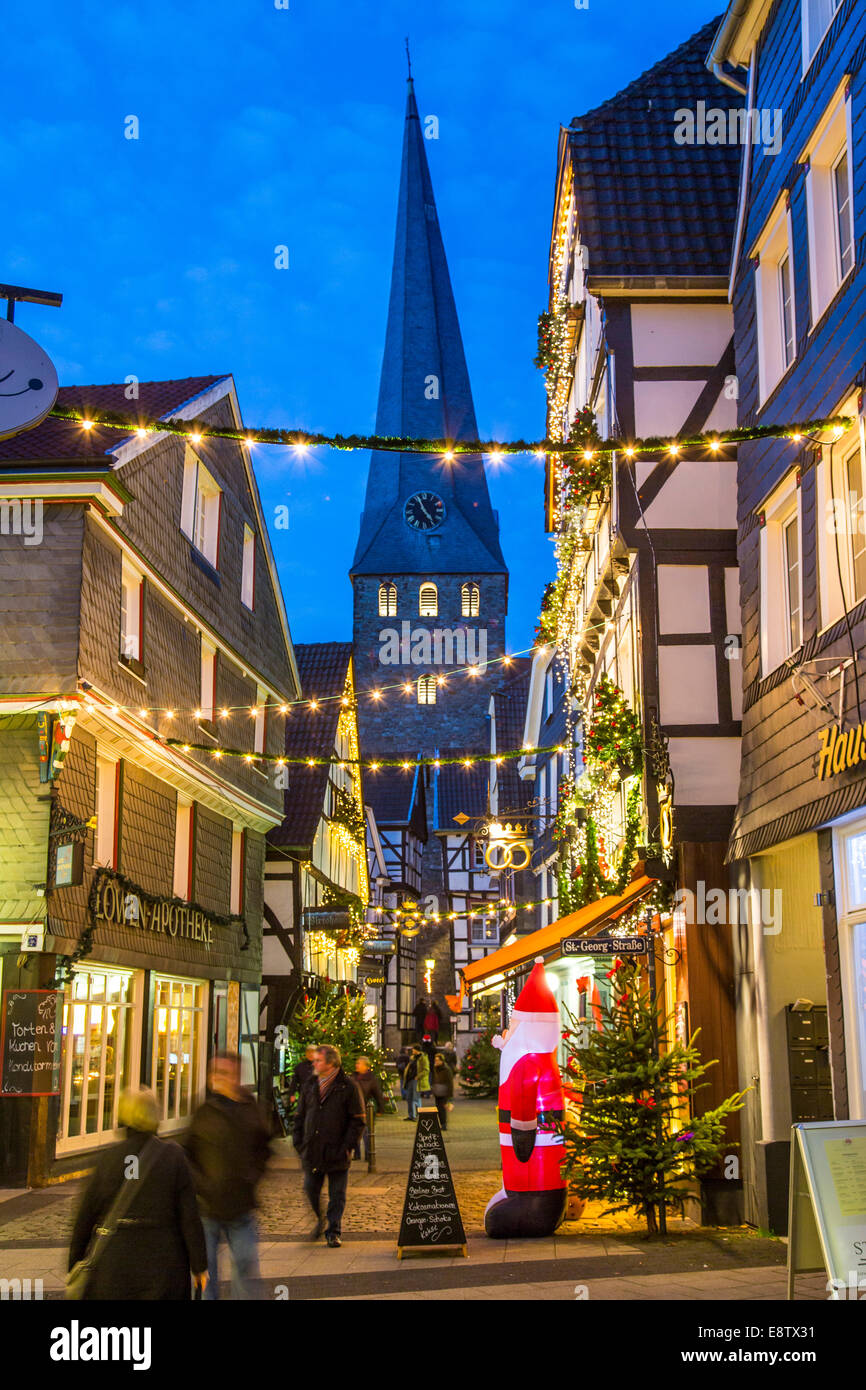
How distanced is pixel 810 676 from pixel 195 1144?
531 cm

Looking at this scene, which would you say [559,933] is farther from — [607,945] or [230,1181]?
[230,1181]

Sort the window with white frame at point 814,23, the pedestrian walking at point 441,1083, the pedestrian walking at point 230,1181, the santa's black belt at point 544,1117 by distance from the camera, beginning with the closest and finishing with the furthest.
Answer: the pedestrian walking at point 230,1181
the window with white frame at point 814,23
the santa's black belt at point 544,1117
the pedestrian walking at point 441,1083

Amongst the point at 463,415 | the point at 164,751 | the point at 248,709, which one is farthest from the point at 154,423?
the point at 463,415

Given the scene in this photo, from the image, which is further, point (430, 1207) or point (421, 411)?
point (421, 411)

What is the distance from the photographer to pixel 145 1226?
19.9ft

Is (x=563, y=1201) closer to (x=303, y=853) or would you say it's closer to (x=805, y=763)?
(x=805, y=763)

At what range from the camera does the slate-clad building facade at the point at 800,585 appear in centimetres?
959

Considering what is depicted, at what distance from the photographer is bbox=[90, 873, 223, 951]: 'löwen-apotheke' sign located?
55.5 ft

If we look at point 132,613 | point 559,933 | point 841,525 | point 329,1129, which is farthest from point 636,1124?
point 132,613

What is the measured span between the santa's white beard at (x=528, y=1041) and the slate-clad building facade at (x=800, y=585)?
1773 millimetres

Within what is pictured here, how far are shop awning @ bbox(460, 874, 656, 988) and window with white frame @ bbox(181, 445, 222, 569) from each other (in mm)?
8142

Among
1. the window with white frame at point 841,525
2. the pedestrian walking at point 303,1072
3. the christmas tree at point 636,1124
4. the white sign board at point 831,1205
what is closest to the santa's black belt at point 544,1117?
the christmas tree at point 636,1124

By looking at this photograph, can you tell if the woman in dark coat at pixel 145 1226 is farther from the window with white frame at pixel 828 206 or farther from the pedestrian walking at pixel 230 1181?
the window with white frame at pixel 828 206

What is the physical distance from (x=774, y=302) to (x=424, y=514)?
201 ft
